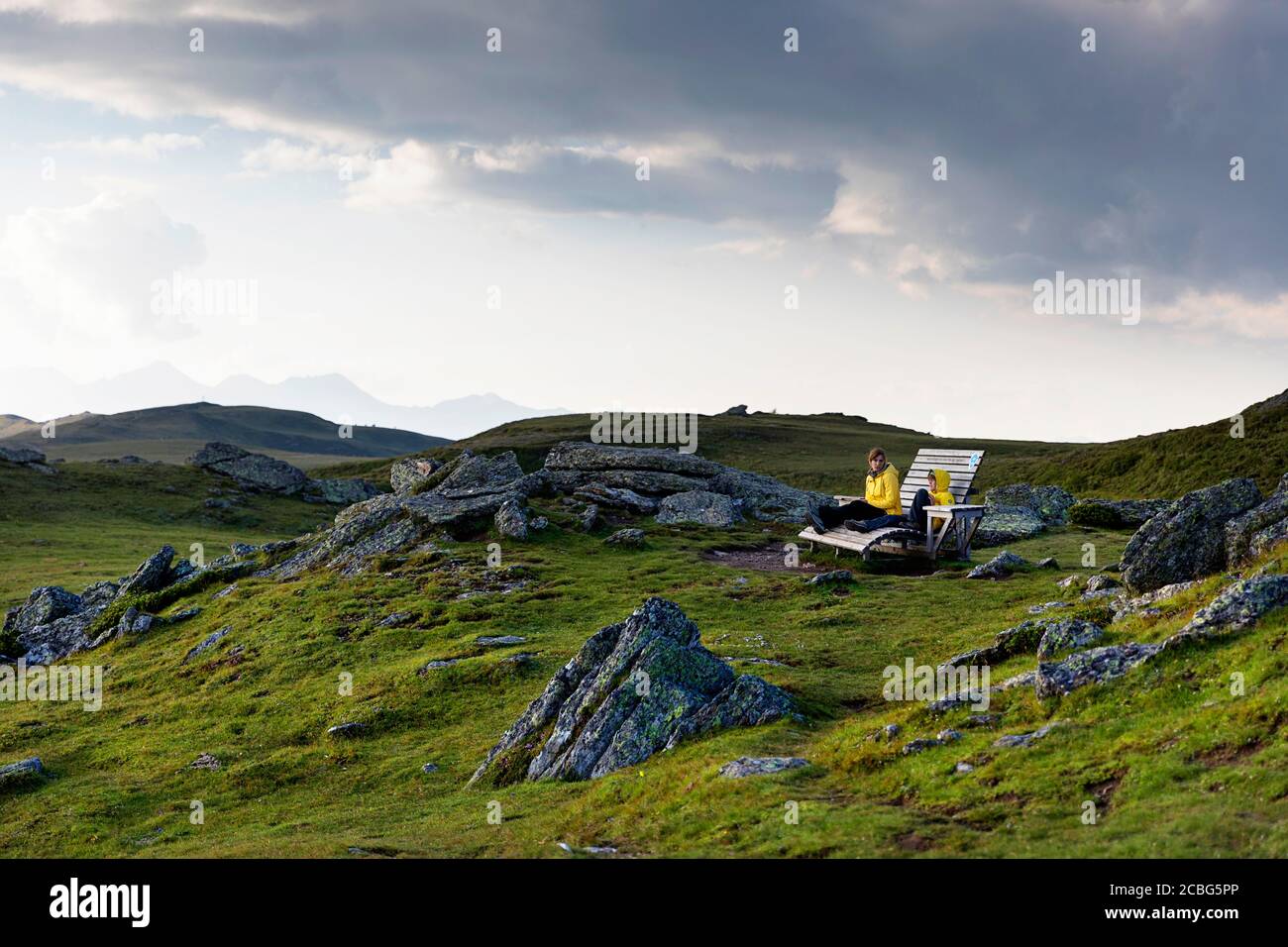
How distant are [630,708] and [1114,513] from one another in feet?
113

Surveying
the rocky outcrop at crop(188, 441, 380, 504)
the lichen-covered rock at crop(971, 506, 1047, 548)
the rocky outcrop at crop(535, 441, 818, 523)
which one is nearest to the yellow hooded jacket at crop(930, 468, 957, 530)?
the lichen-covered rock at crop(971, 506, 1047, 548)

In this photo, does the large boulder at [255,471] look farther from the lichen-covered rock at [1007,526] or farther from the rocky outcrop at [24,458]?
the lichen-covered rock at [1007,526]

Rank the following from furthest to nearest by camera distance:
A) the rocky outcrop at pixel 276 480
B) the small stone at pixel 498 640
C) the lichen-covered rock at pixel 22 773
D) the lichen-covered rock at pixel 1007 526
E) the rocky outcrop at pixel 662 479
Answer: the rocky outcrop at pixel 276 480 < the rocky outcrop at pixel 662 479 < the lichen-covered rock at pixel 1007 526 < the small stone at pixel 498 640 < the lichen-covered rock at pixel 22 773

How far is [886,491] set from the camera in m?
36.2

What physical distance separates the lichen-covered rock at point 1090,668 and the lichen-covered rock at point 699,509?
3226cm

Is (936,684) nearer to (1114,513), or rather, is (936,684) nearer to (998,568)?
(998,568)

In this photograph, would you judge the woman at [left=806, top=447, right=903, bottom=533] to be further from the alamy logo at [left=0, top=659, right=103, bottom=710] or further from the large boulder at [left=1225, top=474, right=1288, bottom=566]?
the alamy logo at [left=0, top=659, right=103, bottom=710]

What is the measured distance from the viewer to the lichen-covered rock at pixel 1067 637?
1764 centimetres

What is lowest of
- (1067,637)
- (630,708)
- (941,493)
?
(630,708)

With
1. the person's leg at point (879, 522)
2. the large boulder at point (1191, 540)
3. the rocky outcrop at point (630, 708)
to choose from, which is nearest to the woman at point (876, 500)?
the person's leg at point (879, 522)

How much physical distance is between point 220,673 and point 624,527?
62.9 ft

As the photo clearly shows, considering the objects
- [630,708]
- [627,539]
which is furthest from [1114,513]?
[630,708]
